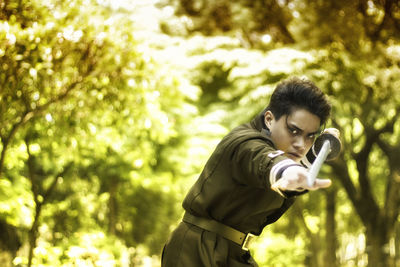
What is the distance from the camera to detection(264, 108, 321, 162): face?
232cm

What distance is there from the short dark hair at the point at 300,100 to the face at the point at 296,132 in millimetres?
26

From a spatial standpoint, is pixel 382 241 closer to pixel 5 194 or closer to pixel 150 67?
pixel 150 67

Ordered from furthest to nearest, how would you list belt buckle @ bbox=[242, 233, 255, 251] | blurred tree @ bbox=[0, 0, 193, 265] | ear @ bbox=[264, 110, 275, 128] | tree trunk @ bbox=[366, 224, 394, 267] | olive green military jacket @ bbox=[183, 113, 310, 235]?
tree trunk @ bbox=[366, 224, 394, 267], blurred tree @ bbox=[0, 0, 193, 265], belt buckle @ bbox=[242, 233, 255, 251], ear @ bbox=[264, 110, 275, 128], olive green military jacket @ bbox=[183, 113, 310, 235]

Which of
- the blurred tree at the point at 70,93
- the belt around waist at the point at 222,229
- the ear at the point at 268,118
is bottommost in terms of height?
the blurred tree at the point at 70,93

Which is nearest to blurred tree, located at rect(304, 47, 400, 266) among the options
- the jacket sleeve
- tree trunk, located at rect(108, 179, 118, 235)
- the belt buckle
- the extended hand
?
tree trunk, located at rect(108, 179, 118, 235)

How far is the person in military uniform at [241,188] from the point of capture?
2.31 m

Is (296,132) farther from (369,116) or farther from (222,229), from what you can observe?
(369,116)

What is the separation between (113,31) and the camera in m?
4.97

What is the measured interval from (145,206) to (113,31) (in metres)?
6.35

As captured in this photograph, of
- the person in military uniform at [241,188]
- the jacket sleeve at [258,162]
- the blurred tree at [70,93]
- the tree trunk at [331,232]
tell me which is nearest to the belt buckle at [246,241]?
the person in military uniform at [241,188]

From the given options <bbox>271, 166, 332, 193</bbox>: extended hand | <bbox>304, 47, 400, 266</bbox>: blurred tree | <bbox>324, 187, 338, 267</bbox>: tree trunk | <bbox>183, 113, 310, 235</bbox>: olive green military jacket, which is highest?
<bbox>271, 166, 332, 193</bbox>: extended hand

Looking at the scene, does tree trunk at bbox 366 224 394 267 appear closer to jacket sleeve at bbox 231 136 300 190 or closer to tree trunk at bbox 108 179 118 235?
tree trunk at bbox 108 179 118 235

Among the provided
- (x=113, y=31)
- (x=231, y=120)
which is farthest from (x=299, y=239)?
(x=113, y=31)

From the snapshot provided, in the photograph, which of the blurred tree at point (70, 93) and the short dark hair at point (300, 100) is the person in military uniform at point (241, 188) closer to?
the short dark hair at point (300, 100)
